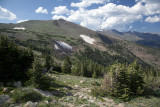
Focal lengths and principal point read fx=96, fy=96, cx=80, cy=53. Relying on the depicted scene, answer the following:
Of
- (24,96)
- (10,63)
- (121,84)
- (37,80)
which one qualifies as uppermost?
(10,63)

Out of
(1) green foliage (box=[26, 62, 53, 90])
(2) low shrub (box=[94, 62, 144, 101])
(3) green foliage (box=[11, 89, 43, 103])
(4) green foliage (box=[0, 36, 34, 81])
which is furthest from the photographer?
(4) green foliage (box=[0, 36, 34, 81])

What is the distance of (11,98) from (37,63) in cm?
623

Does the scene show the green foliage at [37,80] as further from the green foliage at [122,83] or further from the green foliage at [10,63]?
the green foliage at [122,83]

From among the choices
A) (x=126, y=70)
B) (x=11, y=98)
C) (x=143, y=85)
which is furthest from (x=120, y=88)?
(x=11, y=98)

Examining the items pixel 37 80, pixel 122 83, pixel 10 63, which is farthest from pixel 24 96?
pixel 122 83

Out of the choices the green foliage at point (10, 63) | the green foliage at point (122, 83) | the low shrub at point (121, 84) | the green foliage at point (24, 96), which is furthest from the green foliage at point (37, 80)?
the green foliage at point (122, 83)

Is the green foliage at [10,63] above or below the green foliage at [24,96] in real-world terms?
above

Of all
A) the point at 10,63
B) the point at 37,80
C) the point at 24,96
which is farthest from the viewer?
the point at 10,63

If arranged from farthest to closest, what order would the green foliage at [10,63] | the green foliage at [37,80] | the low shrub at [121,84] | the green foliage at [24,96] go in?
the green foliage at [10,63] → the low shrub at [121,84] → the green foliage at [37,80] → the green foliage at [24,96]

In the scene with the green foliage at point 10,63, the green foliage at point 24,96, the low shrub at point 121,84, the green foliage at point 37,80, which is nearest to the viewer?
the green foliage at point 24,96

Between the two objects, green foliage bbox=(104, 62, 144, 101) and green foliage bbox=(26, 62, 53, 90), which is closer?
green foliage bbox=(26, 62, 53, 90)

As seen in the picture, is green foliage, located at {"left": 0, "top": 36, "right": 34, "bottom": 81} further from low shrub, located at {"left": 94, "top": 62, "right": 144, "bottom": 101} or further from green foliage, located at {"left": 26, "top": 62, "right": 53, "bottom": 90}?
low shrub, located at {"left": 94, "top": 62, "right": 144, "bottom": 101}

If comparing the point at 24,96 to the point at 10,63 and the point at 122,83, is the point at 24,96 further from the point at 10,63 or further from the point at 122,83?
the point at 122,83

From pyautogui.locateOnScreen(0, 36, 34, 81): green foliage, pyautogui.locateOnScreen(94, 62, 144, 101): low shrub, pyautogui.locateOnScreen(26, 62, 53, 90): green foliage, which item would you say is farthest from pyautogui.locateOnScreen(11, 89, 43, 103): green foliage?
pyautogui.locateOnScreen(0, 36, 34, 81): green foliage
